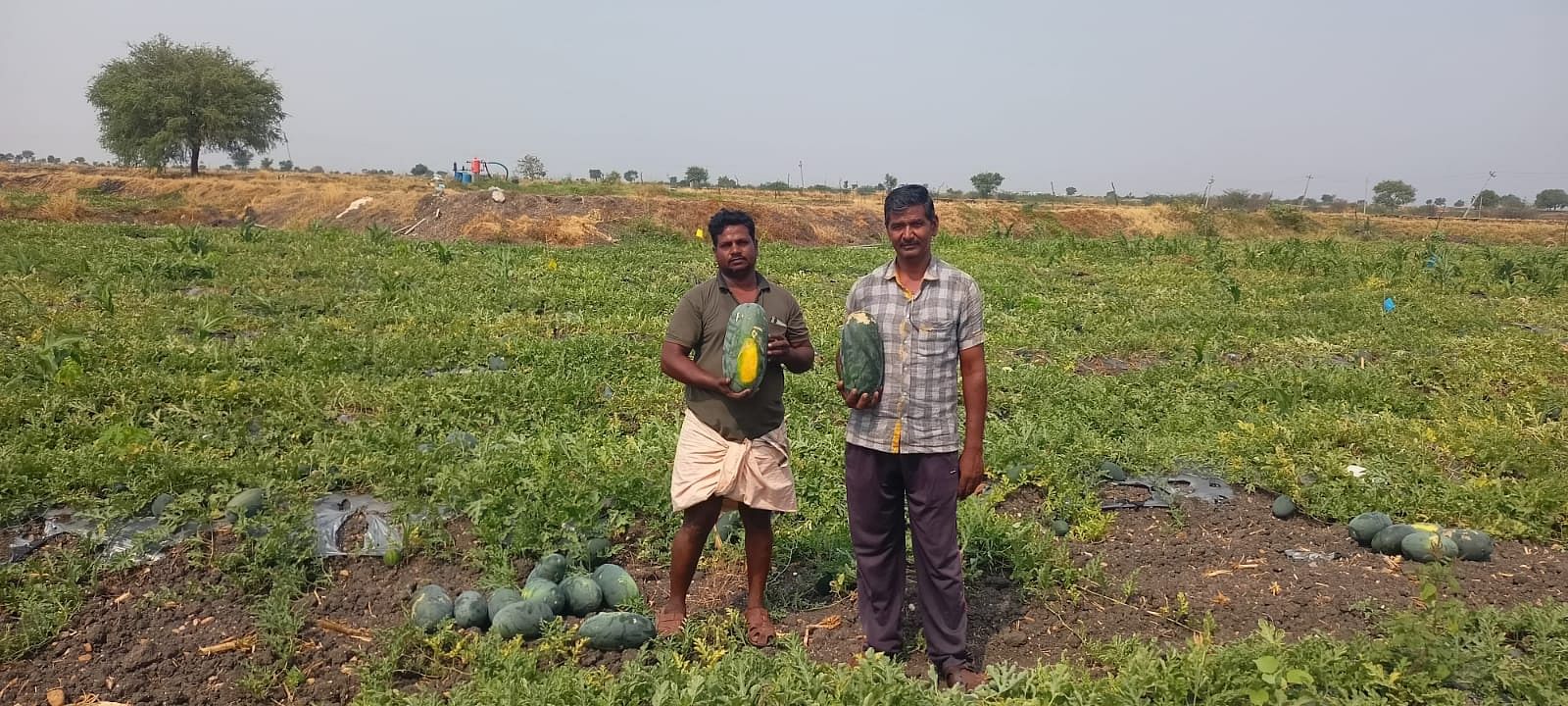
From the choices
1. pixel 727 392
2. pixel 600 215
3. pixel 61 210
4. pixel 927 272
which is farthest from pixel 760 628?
pixel 61 210

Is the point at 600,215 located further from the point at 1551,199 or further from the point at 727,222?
the point at 1551,199

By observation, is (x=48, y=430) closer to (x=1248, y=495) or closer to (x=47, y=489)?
(x=47, y=489)

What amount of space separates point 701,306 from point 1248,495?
148 inches

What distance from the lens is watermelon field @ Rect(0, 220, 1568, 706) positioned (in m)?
3.15

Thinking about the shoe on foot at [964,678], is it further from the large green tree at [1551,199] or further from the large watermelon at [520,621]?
the large green tree at [1551,199]

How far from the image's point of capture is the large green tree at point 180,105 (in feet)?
130

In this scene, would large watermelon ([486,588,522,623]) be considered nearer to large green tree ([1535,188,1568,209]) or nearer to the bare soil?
the bare soil

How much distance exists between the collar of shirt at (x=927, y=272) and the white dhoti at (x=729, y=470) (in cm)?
75

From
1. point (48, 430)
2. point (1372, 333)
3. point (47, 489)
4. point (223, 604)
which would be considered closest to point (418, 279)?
point (48, 430)

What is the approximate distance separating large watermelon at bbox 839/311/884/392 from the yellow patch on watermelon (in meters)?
0.32

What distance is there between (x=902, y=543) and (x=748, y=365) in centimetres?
96

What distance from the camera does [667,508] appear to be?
15.3ft

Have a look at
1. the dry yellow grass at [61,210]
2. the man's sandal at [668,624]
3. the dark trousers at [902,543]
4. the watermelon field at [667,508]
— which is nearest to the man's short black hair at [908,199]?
the dark trousers at [902,543]

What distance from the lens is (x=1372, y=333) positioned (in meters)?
10.0
